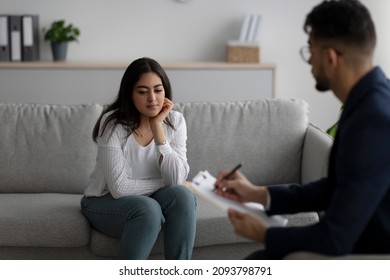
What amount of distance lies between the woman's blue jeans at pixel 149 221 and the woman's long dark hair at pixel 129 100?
11.9 inches

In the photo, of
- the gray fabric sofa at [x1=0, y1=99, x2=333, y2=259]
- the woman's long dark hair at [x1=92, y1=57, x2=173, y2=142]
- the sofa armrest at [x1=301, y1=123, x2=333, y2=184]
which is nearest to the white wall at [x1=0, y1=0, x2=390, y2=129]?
the gray fabric sofa at [x1=0, y1=99, x2=333, y2=259]

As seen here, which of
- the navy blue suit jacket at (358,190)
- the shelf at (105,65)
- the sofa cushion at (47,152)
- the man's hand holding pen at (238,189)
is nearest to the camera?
the navy blue suit jacket at (358,190)

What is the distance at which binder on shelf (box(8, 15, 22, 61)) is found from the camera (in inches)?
204

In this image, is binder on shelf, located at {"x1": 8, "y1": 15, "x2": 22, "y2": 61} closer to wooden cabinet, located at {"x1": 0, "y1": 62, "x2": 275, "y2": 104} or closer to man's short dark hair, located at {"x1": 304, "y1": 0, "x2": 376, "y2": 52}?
wooden cabinet, located at {"x1": 0, "y1": 62, "x2": 275, "y2": 104}

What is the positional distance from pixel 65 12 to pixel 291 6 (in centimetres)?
160

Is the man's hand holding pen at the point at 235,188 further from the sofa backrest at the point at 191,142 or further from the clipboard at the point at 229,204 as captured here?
the sofa backrest at the point at 191,142

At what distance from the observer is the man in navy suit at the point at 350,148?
1844 mm

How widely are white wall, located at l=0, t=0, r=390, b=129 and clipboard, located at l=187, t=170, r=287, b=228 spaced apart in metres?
Result: 3.31

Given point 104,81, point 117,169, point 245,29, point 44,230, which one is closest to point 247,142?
point 117,169

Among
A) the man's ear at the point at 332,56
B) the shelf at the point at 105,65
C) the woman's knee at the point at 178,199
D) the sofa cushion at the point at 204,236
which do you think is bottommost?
the sofa cushion at the point at 204,236

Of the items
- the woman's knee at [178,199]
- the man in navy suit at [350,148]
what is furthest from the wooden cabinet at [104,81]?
the man in navy suit at [350,148]

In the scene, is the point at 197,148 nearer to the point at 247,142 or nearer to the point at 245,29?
the point at 247,142

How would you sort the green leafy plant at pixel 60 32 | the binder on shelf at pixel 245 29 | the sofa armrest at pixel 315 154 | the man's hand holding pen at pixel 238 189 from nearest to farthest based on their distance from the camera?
the man's hand holding pen at pixel 238 189
the sofa armrest at pixel 315 154
the green leafy plant at pixel 60 32
the binder on shelf at pixel 245 29
